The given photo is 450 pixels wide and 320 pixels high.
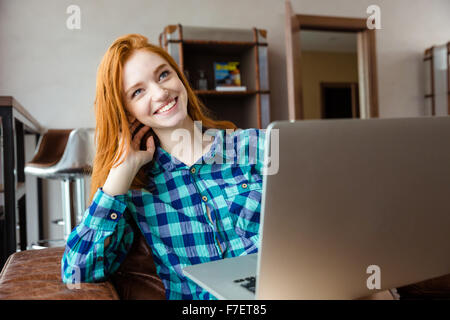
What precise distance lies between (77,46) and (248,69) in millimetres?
1683

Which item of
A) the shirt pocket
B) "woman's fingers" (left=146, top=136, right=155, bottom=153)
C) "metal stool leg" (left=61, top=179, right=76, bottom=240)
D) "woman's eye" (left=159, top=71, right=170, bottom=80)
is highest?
"woman's eye" (left=159, top=71, right=170, bottom=80)

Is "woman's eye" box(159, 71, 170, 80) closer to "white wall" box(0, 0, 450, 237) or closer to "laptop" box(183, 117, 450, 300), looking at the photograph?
"laptop" box(183, 117, 450, 300)

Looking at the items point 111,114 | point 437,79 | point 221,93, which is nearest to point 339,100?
point 437,79

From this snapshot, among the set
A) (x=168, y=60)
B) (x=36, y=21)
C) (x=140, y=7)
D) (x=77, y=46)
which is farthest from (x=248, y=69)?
(x=168, y=60)

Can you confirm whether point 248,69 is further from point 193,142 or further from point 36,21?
point 193,142

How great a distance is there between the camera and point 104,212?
956mm

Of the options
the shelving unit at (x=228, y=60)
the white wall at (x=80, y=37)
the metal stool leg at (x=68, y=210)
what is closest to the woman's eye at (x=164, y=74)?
the metal stool leg at (x=68, y=210)

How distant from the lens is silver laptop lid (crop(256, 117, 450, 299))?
22.0 inches

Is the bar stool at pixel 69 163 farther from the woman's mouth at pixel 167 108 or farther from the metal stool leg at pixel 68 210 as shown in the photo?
the woman's mouth at pixel 167 108

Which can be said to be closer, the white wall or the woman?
the woman

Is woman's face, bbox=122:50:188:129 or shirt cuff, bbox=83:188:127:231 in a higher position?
woman's face, bbox=122:50:188:129

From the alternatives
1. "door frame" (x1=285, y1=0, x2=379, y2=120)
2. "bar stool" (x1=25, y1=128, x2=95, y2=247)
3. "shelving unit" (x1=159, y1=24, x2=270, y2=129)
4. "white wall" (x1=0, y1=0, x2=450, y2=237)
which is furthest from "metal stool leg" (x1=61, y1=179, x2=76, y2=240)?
"door frame" (x1=285, y1=0, x2=379, y2=120)

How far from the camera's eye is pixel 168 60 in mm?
1166
